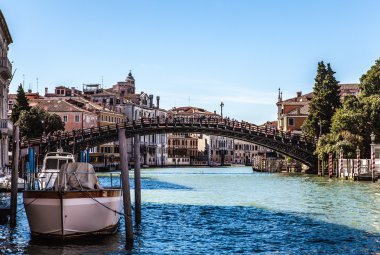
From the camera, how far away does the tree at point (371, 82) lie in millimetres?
46750

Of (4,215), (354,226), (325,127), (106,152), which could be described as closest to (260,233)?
(354,226)

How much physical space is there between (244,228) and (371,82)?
29.3 meters

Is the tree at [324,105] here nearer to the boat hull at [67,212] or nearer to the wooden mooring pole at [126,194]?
the boat hull at [67,212]

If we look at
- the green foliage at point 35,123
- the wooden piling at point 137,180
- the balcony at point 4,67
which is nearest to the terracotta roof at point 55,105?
the green foliage at point 35,123

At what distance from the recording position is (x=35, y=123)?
6706 cm

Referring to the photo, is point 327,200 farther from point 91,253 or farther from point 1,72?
point 1,72

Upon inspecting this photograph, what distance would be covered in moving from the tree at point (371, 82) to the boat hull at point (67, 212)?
3269cm

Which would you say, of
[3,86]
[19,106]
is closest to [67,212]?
[3,86]

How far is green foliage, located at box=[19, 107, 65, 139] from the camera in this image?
66000 mm

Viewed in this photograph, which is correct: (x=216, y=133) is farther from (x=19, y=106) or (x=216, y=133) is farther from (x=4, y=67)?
(x=19, y=106)

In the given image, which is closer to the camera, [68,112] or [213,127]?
[213,127]

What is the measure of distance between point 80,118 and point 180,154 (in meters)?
45.0

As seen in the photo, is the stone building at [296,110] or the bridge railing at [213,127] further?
the stone building at [296,110]

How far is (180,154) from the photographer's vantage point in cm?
12562
